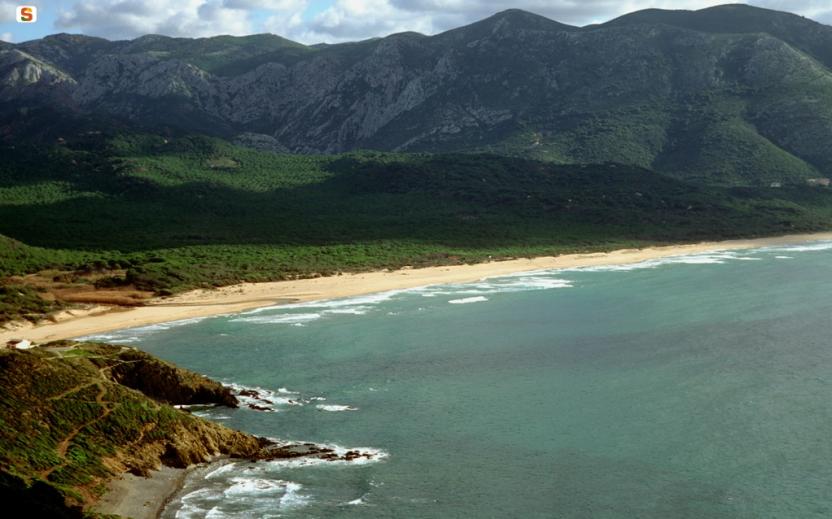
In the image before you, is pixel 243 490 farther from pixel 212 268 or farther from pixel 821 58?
pixel 821 58

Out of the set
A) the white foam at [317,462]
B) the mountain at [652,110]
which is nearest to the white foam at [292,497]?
the white foam at [317,462]

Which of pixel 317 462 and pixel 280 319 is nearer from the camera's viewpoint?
pixel 317 462

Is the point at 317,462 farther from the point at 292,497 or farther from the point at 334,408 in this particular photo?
the point at 334,408

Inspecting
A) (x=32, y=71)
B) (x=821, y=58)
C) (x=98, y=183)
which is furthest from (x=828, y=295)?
(x=32, y=71)

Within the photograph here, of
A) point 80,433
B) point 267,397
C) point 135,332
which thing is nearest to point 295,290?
point 135,332

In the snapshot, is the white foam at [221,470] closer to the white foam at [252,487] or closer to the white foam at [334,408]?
the white foam at [252,487]

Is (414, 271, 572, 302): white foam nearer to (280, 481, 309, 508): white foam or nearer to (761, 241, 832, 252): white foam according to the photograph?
(761, 241, 832, 252): white foam

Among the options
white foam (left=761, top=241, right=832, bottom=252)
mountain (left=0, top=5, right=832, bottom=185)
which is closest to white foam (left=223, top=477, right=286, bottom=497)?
white foam (left=761, top=241, right=832, bottom=252)
